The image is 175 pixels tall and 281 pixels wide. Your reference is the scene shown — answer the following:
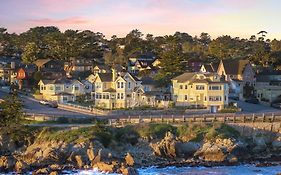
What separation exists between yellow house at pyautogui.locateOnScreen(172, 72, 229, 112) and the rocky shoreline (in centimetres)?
1752

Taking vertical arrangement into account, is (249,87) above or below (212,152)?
above

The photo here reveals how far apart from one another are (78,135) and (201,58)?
207 feet

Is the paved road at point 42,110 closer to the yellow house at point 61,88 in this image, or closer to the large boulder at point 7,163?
the yellow house at point 61,88

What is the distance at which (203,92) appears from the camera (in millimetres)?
73312

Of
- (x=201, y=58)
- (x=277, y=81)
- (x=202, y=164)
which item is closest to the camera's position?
(x=202, y=164)

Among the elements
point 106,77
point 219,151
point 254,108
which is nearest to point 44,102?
point 106,77

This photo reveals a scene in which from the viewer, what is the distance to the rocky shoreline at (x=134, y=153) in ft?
156

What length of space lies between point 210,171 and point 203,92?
28316 mm

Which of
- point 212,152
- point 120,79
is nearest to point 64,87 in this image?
point 120,79

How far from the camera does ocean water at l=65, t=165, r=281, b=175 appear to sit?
45000mm

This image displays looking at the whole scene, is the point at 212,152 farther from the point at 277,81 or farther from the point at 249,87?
the point at 277,81

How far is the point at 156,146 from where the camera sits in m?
52.0

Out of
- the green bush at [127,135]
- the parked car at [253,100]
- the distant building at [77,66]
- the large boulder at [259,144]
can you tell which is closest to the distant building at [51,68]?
the distant building at [77,66]

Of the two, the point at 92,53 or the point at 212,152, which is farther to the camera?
the point at 92,53
